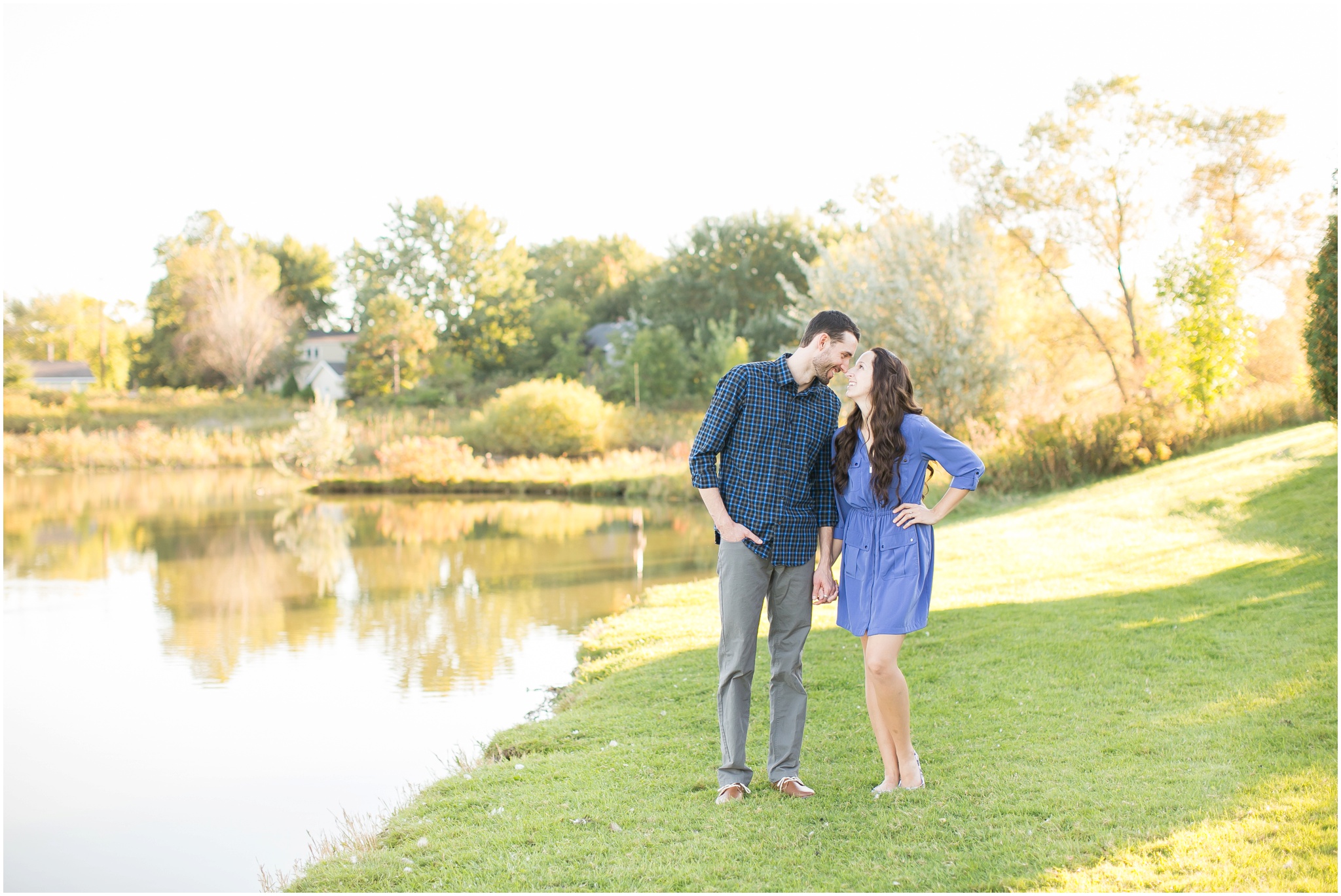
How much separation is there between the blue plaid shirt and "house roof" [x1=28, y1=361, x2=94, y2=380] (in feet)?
218

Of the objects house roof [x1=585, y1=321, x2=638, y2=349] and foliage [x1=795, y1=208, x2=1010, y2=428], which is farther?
house roof [x1=585, y1=321, x2=638, y2=349]

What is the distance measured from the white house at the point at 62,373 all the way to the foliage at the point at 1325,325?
62.4m

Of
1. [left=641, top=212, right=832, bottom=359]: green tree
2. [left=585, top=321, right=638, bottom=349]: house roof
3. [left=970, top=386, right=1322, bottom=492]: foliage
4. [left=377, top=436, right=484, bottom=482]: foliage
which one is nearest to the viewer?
[left=970, top=386, right=1322, bottom=492]: foliage

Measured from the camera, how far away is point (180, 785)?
19.7ft

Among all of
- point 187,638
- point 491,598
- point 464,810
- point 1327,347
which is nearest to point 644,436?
point 491,598

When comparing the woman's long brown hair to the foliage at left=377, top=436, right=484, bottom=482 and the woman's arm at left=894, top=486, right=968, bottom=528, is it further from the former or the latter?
the foliage at left=377, top=436, right=484, bottom=482

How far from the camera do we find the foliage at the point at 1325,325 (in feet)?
25.7

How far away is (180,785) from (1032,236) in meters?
22.1

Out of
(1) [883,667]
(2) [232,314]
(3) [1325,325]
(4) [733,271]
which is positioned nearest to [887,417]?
(1) [883,667]

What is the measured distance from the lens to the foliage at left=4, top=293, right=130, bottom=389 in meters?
60.7

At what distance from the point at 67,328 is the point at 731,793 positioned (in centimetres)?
7320

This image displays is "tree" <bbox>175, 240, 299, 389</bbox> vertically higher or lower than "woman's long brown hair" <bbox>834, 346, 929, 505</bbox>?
higher

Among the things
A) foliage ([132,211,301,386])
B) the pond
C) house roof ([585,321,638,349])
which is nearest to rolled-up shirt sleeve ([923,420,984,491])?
the pond

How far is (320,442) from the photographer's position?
83.6ft
